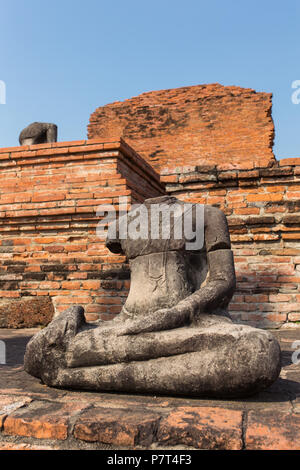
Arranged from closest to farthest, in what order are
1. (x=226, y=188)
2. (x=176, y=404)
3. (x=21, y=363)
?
1. (x=176, y=404)
2. (x=21, y=363)
3. (x=226, y=188)

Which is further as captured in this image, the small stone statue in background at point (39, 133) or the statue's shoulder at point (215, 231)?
the small stone statue in background at point (39, 133)

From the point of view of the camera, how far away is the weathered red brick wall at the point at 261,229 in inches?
171

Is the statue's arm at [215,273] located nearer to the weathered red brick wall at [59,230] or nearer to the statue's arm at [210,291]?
the statue's arm at [210,291]

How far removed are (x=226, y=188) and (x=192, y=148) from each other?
18.9 ft

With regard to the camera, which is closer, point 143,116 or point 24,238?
point 24,238

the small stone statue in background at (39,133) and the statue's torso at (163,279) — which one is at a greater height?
the small stone statue in background at (39,133)

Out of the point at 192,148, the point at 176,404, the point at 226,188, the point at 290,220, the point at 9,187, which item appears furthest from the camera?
the point at 192,148

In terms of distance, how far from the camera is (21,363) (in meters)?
2.88

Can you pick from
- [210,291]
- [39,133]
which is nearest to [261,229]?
[210,291]

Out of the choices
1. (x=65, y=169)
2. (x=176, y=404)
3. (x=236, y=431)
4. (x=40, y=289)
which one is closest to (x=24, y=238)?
(x=40, y=289)

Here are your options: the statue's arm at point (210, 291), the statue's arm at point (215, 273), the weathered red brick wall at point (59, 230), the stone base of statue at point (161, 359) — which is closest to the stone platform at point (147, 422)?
the stone base of statue at point (161, 359)

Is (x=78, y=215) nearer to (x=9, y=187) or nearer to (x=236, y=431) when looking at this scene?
(x=9, y=187)

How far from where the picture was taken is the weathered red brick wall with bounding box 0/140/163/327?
462 cm

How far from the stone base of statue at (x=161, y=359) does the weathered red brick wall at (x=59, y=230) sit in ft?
7.56
